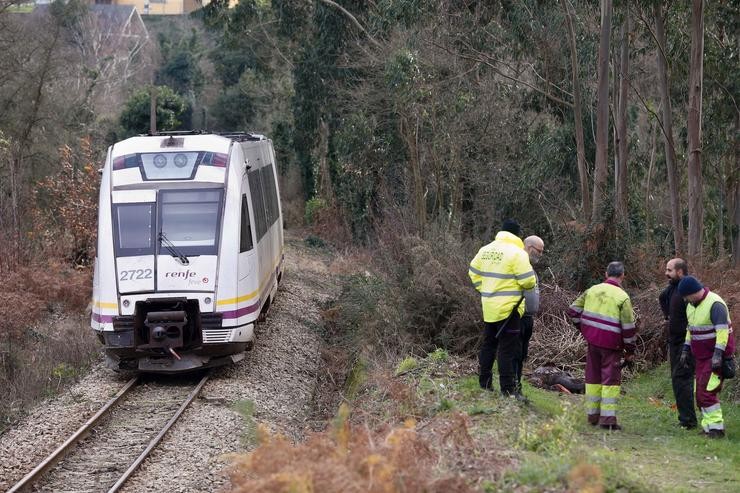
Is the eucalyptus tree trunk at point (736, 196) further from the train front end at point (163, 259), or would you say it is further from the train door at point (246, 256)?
the train front end at point (163, 259)

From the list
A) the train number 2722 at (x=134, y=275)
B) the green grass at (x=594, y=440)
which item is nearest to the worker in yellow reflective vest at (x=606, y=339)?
the green grass at (x=594, y=440)

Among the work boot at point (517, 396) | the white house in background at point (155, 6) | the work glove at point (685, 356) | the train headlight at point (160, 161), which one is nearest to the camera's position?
the work glove at point (685, 356)

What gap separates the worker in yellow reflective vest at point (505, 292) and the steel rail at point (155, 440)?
361 centimetres

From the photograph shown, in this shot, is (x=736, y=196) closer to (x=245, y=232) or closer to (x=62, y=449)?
(x=245, y=232)

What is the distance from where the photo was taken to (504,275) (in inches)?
408

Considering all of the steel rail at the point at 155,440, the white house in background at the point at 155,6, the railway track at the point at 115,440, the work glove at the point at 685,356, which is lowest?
the railway track at the point at 115,440

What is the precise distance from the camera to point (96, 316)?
1387 cm

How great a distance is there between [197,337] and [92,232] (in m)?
13.6

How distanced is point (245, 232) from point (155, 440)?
4426 millimetres

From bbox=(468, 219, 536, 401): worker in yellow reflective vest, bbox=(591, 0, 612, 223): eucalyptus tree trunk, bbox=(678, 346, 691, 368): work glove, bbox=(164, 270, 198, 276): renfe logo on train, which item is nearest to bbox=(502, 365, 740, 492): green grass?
bbox=(468, 219, 536, 401): worker in yellow reflective vest

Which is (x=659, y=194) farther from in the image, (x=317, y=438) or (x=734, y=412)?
(x=317, y=438)

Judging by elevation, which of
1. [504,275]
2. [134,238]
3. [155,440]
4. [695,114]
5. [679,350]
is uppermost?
[695,114]

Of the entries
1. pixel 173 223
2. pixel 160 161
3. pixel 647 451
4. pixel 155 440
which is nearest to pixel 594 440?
pixel 647 451

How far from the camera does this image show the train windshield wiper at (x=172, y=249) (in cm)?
1389
